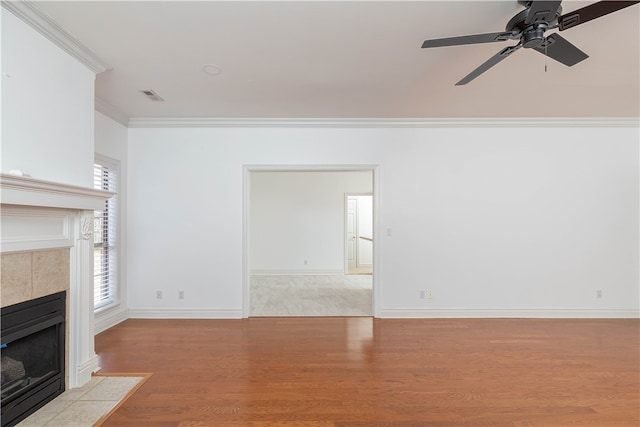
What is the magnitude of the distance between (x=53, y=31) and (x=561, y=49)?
3.47 m

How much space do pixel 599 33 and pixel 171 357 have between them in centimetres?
449

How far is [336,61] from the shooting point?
2.67 metres

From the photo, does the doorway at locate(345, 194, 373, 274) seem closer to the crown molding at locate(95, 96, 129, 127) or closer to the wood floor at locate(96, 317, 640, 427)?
the wood floor at locate(96, 317, 640, 427)

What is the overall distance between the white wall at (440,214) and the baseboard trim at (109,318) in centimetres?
16

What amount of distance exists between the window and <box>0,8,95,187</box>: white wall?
128 centimetres

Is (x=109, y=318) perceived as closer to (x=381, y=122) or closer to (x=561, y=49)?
(x=381, y=122)

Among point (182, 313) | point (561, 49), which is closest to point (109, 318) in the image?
point (182, 313)

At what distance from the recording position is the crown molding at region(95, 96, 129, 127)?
3.49 m

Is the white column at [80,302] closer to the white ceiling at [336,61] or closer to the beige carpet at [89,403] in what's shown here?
the beige carpet at [89,403]

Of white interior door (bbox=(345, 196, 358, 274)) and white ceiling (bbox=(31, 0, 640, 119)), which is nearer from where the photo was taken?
white ceiling (bbox=(31, 0, 640, 119))

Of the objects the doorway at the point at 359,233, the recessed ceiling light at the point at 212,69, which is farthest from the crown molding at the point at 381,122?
the doorway at the point at 359,233

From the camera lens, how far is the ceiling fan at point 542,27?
1.62 meters

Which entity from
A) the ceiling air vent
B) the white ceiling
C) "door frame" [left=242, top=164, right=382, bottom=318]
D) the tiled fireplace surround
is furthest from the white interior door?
the tiled fireplace surround

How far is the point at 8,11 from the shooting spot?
6.34 feet
